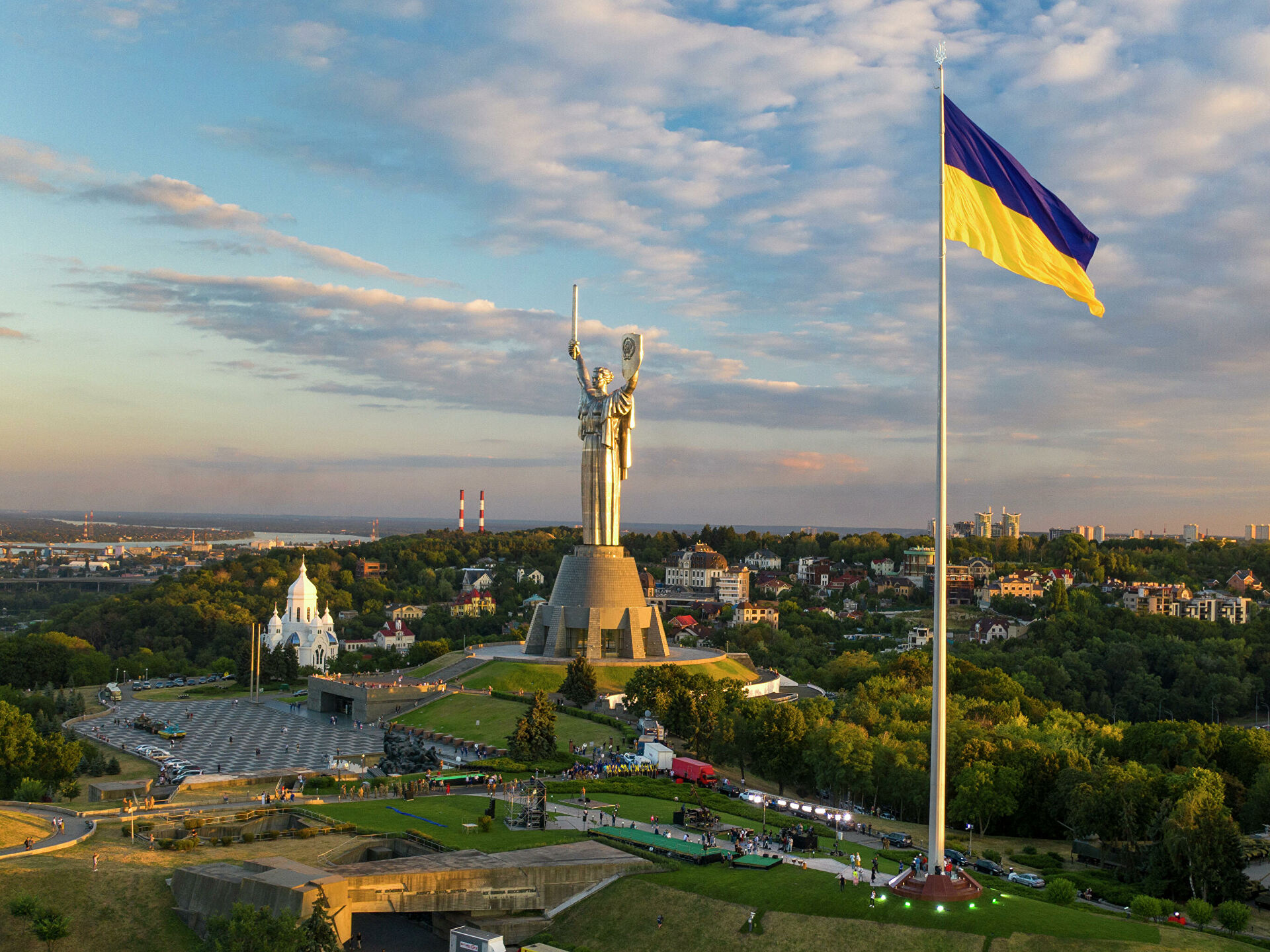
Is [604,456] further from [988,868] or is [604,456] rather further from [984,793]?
[988,868]

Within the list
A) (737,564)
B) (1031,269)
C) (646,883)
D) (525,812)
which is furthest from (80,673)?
(737,564)

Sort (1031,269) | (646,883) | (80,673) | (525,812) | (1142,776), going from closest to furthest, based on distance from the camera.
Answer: (1031,269) → (646,883) → (525,812) → (1142,776) → (80,673)

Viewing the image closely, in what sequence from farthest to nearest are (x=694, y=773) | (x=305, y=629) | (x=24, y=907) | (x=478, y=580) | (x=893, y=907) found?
1. (x=478, y=580)
2. (x=305, y=629)
3. (x=694, y=773)
4. (x=24, y=907)
5. (x=893, y=907)

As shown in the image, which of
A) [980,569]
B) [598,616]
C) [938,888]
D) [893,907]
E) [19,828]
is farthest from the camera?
[980,569]

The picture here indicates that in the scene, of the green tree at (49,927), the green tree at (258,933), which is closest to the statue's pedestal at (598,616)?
the green tree at (49,927)

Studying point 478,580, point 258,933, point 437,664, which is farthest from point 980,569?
point 258,933

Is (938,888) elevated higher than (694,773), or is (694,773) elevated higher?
(938,888)

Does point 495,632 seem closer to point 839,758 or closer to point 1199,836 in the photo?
point 839,758
